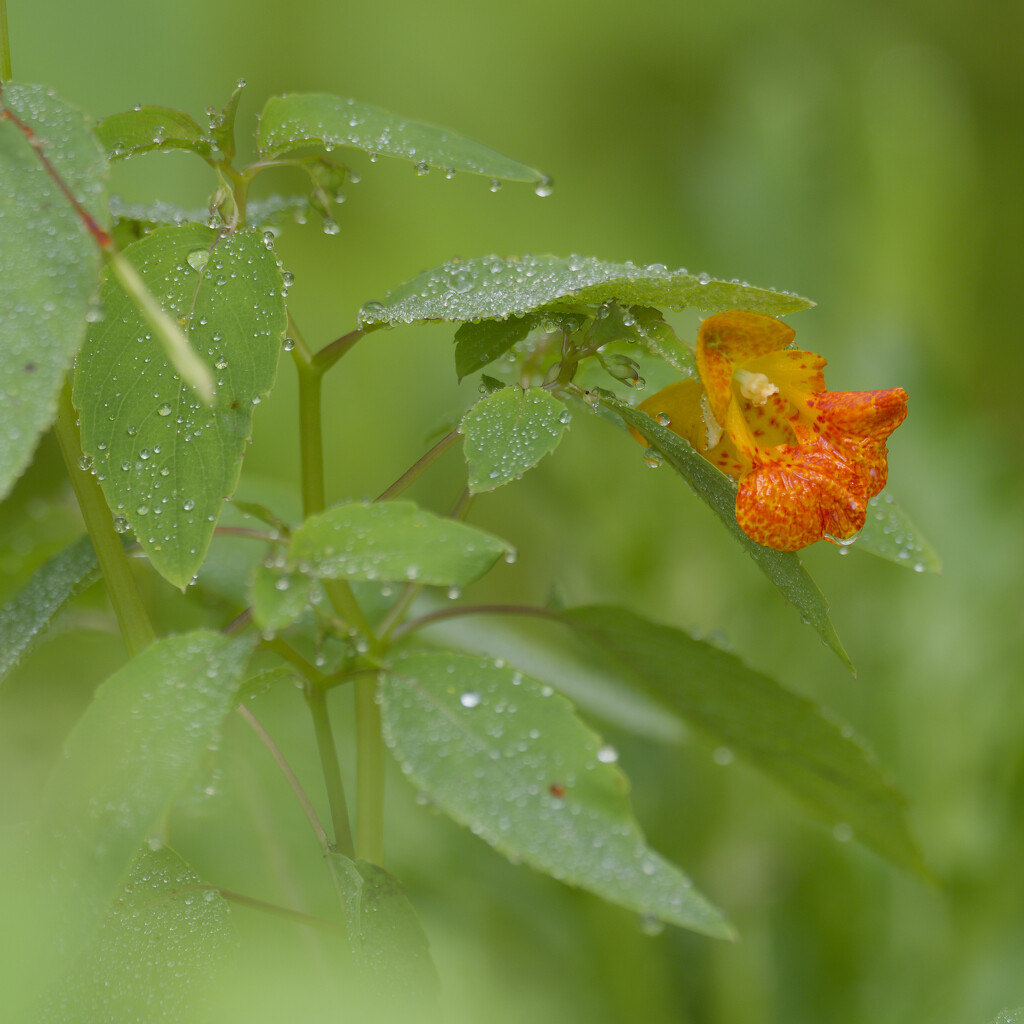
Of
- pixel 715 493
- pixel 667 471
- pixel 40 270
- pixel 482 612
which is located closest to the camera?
pixel 40 270

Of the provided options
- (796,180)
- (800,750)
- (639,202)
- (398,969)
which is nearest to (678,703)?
(800,750)

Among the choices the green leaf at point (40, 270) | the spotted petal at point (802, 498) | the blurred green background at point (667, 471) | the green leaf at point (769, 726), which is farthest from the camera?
the blurred green background at point (667, 471)

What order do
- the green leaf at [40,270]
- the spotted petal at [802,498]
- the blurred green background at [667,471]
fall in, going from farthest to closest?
the blurred green background at [667,471] → the spotted petal at [802,498] → the green leaf at [40,270]

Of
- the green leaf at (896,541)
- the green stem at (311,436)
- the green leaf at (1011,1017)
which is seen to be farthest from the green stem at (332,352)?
the green leaf at (1011,1017)

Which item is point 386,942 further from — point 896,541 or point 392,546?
point 896,541

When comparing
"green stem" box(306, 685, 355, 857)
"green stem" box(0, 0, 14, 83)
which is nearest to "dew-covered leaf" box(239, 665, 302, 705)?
"green stem" box(306, 685, 355, 857)

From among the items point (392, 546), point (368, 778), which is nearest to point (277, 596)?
point (392, 546)

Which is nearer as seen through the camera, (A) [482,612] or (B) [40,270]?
(B) [40,270]

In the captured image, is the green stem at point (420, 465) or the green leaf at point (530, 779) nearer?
the green leaf at point (530, 779)

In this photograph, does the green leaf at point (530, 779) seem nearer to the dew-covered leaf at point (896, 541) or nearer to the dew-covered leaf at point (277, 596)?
the dew-covered leaf at point (277, 596)
